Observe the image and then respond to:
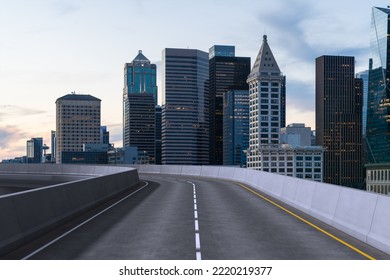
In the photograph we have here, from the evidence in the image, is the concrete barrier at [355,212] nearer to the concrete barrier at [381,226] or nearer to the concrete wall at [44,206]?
the concrete barrier at [381,226]

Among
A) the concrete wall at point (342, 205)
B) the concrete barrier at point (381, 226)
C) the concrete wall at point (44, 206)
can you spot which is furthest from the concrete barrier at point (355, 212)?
the concrete wall at point (44, 206)

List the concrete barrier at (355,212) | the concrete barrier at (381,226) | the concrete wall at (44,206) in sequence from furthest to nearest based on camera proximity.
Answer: the concrete barrier at (355,212), the concrete wall at (44,206), the concrete barrier at (381,226)

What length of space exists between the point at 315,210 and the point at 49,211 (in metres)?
10.0

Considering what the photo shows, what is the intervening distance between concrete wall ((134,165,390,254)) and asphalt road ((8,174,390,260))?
12.8 inches

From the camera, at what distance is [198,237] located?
48.1ft

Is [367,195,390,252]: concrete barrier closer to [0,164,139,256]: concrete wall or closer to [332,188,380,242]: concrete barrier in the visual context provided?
[332,188,380,242]: concrete barrier

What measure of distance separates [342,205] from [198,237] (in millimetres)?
5188

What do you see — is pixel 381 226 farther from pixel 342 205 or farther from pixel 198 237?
pixel 198 237

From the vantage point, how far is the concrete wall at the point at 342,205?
13.3 metres

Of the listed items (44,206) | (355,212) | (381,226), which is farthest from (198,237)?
(44,206)

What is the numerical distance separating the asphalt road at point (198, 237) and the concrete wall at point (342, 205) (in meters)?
0.32

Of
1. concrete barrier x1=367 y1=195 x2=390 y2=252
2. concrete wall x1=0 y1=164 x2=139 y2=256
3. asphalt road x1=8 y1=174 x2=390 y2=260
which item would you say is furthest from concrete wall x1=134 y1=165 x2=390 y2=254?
concrete wall x1=0 y1=164 x2=139 y2=256

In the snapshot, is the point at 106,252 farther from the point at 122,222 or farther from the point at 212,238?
the point at 122,222

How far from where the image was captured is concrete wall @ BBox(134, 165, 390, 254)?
1327 centimetres
